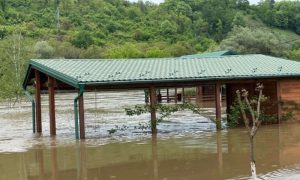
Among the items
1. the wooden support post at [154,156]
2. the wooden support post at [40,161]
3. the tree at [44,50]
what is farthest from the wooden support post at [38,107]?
the tree at [44,50]

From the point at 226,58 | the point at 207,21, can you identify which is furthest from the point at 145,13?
the point at 226,58

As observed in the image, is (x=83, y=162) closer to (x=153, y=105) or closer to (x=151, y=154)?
(x=151, y=154)

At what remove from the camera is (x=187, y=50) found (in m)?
80.7

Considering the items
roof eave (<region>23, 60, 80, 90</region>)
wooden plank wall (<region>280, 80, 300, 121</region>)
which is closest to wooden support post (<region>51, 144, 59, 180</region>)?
roof eave (<region>23, 60, 80, 90</region>)

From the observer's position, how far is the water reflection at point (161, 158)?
10617 mm

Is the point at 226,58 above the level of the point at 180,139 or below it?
above

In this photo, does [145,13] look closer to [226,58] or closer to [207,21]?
[207,21]

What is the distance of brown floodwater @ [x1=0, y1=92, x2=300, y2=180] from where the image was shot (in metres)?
10.7

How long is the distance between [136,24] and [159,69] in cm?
8377

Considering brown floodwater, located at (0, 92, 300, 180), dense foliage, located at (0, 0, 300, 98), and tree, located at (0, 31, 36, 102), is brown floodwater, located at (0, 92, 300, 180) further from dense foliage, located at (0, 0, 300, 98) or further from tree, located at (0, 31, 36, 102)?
dense foliage, located at (0, 0, 300, 98)

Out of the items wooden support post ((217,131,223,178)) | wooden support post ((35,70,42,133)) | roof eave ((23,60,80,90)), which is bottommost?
wooden support post ((217,131,223,178))

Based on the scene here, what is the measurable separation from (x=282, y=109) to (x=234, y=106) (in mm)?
1927

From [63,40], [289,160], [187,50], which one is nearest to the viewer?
[289,160]

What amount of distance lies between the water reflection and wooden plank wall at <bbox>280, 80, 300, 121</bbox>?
2.89 meters
